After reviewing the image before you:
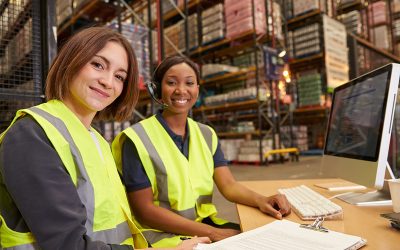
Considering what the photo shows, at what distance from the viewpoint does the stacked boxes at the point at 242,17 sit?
6234 mm

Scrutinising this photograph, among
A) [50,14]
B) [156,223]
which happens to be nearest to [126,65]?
[156,223]

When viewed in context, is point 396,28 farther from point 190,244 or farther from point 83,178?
point 83,178

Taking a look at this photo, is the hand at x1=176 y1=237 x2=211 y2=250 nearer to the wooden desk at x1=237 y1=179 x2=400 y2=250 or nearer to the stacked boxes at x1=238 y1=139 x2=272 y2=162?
the wooden desk at x1=237 y1=179 x2=400 y2=250

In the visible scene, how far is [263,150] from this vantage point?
6.37 m

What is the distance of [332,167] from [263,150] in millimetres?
4784

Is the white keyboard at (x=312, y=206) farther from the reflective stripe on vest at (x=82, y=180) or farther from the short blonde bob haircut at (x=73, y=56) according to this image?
the short blonde bob haircut at (x=73, y=56)

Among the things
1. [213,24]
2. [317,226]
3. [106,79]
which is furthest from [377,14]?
[106,79]

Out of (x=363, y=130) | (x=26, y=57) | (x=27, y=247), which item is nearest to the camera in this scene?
(x=27, y=247)

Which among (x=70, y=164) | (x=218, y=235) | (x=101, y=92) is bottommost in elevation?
(x=218, y=235)

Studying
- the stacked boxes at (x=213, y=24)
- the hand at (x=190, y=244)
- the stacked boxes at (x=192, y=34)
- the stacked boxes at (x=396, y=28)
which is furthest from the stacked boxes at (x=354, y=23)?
the hand at (x=190, y=244)

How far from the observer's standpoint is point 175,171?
4.74ft

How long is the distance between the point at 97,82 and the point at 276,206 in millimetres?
800

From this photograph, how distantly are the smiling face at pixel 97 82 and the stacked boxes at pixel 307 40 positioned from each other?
21.8 ft

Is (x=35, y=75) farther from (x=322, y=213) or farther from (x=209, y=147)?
(x=322, y=213)
